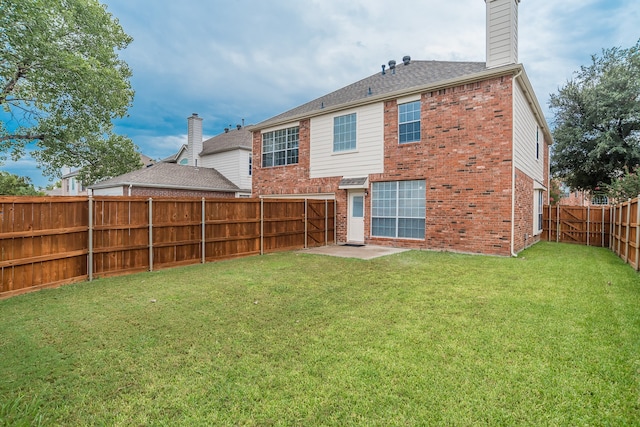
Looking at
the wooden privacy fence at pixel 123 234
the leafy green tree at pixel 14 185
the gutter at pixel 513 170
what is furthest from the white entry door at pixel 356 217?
the leafy green tree at pixel 14 185

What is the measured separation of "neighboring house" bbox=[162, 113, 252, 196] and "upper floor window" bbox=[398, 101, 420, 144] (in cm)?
1223

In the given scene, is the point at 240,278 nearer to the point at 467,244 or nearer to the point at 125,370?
the point at 125,370

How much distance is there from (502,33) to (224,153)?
17.5 metres

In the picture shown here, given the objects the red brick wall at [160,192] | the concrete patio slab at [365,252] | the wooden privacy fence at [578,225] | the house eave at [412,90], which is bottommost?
the concrete patio slab at [365,252]

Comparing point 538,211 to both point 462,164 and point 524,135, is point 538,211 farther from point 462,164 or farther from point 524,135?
point 462,164

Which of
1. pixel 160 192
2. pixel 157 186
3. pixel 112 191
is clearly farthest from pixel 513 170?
pixel 112 191

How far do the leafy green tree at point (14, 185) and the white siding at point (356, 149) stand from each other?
26069mm

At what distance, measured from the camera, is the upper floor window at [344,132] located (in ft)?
42.2

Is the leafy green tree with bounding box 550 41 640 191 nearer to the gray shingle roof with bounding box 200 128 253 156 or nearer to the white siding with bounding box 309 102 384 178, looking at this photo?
the white siding with bounding box 309 102 384 178

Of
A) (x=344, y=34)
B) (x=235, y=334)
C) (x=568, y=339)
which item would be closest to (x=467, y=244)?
(x=568, y=339)

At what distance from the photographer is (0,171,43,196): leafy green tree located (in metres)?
25.6

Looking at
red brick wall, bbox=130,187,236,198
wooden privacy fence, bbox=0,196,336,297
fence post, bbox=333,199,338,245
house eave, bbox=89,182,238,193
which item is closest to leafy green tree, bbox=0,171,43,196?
house eave, bbox=89,182,238,193

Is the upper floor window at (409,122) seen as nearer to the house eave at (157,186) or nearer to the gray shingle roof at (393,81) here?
the gray shingle roof at (393,81)

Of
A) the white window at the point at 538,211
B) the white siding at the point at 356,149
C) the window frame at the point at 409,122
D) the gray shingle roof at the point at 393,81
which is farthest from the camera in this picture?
the white window at the point at 538,211
